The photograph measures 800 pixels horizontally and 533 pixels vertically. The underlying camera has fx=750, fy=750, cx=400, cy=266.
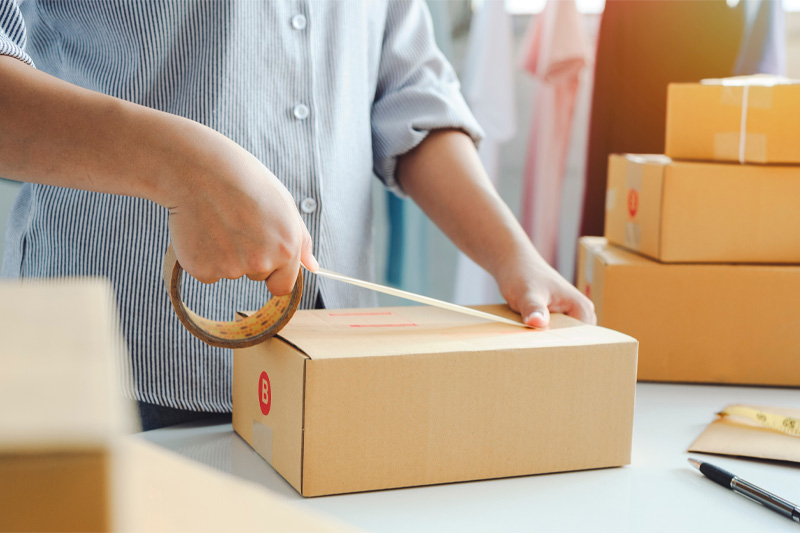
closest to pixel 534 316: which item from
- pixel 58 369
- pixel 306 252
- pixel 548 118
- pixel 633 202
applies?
pixel 306 252

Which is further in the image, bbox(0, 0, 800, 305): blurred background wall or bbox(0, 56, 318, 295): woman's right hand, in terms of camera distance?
bbox(0, 0, 800, 305): blurred background wall

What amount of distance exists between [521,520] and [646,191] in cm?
68

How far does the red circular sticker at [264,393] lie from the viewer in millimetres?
610

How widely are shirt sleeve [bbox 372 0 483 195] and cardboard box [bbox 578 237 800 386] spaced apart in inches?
12.1

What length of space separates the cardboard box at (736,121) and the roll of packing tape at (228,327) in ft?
2.28

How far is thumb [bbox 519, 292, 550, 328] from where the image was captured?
707 mm

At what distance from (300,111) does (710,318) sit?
61 centimetres

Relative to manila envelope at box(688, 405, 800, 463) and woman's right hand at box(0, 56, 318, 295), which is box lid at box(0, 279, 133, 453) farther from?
manila envelope at box(688, 405, 800, 463)

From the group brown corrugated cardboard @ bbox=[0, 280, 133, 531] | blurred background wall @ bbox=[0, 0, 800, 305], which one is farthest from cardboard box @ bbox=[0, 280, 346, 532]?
blurred background wall @ bbox=[0, 0, 800, 305]

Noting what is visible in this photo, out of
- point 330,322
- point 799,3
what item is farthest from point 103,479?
point 799,3

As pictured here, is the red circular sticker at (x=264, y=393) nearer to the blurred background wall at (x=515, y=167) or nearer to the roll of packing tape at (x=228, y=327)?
the roll of packing tape at (x=228, y=327)

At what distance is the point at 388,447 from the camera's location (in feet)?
1.88

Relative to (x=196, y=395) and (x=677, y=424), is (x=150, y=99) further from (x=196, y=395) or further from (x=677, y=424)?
(x=677, y=424)

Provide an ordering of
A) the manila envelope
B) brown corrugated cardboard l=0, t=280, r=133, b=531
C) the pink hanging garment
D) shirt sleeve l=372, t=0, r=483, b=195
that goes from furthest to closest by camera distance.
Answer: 1. the pink hanging garment
2. shirt sleeve l=372, t=0, r=483, b=195
3. the manila envelope
4. brown corrugated cardboard l=0, t=280, r=133, b=531
